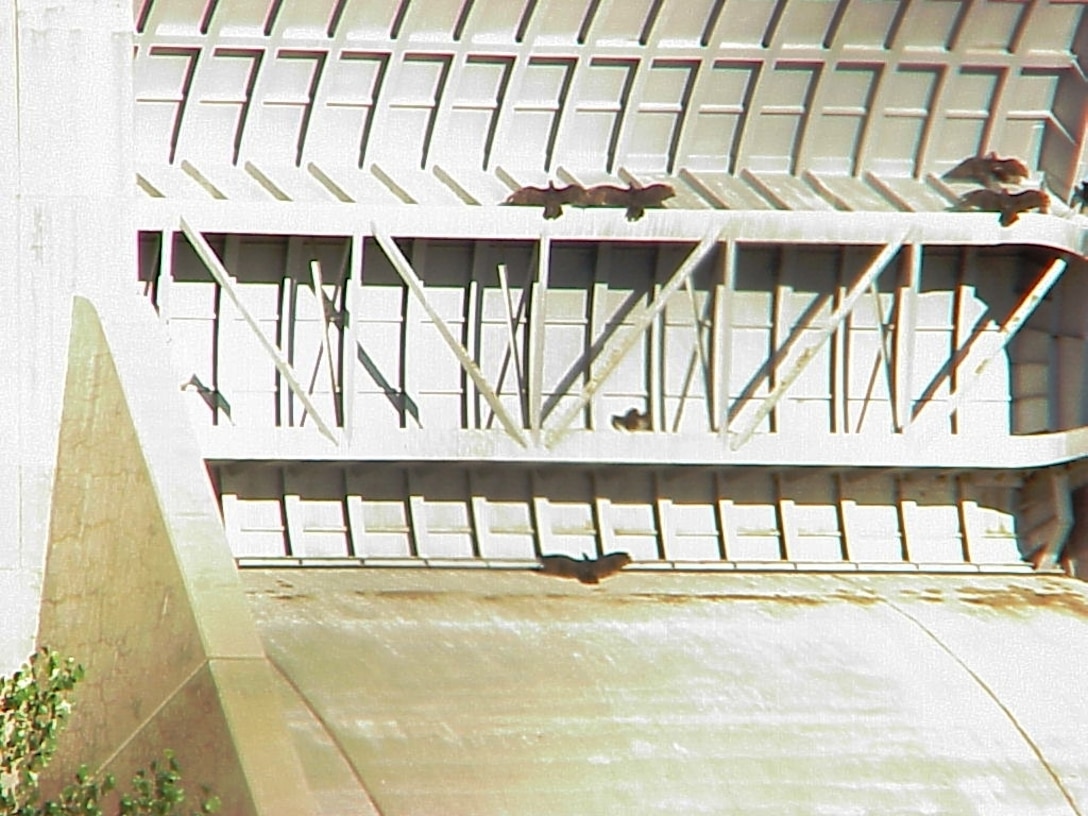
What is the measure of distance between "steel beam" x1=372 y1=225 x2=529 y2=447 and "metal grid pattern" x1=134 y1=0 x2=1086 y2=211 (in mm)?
886

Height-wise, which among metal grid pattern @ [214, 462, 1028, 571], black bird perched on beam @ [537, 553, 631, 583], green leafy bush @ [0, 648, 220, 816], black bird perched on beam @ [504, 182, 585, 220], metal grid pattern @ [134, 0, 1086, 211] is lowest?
green leafy bush @ [0, 648, 220, 816]

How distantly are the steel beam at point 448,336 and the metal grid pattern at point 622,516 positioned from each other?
0.86 meters

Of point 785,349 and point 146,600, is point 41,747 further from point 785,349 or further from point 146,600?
point 785,349

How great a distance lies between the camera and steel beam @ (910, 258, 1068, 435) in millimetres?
20469

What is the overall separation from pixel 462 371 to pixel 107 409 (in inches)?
199

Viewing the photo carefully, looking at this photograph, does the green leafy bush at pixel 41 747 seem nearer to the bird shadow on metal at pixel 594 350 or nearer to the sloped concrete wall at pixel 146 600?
the sloped concrete wall at pixel 146 600

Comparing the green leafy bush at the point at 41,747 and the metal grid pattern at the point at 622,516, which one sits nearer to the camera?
the green leafy bush at the point at 41,747

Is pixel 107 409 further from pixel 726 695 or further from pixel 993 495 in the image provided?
pixel 993 495

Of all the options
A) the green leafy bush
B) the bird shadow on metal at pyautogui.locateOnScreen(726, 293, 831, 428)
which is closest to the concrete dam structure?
the bird shadow on metal at pyautogui.locateOnScreen(726, 293, 831, 428)

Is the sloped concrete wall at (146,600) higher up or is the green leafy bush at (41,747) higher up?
the sloped concrete wall at (146,600)

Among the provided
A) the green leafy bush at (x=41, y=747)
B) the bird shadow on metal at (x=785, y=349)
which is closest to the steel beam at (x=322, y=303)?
the bird shadow on metal at (x=785, y=349)

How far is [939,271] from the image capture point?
2130 cm

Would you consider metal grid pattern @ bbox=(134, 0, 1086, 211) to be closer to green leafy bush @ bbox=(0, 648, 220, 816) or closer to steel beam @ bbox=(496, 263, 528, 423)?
steel beam @ bbox=(496, 263, 528, 423)

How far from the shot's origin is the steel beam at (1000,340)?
2047cm
